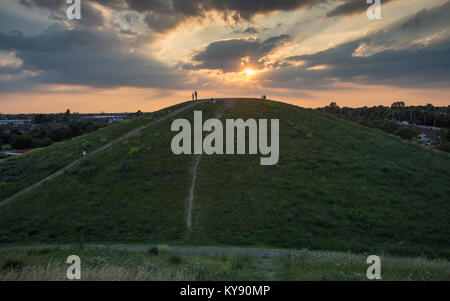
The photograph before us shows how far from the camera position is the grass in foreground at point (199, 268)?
907 centimetres

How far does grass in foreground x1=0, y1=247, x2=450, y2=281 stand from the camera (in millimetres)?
9070

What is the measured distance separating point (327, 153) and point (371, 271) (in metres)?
23.3

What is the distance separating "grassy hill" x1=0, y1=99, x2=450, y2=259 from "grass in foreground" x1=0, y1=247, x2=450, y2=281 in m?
5.41

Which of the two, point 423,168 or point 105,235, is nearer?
point 105,235

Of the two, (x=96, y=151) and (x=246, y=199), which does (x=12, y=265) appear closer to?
(x=246, y=199)

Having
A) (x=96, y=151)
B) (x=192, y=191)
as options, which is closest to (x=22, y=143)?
(x=96, y=151)

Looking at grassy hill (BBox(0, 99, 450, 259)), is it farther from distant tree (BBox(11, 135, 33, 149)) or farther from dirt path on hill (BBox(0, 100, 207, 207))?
distant tree (BBox(11, 135, 33, 149))

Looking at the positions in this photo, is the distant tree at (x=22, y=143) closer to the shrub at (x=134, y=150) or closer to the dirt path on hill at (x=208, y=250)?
the shrub at (x=134, y=150)

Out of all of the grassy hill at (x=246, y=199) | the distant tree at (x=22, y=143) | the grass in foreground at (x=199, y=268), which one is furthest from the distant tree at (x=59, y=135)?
the grass in foreground at (x=199, y=268)

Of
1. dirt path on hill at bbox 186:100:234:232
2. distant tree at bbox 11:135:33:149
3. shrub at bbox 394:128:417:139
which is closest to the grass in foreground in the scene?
dirt path on hill at bbox 186:100:234:232
